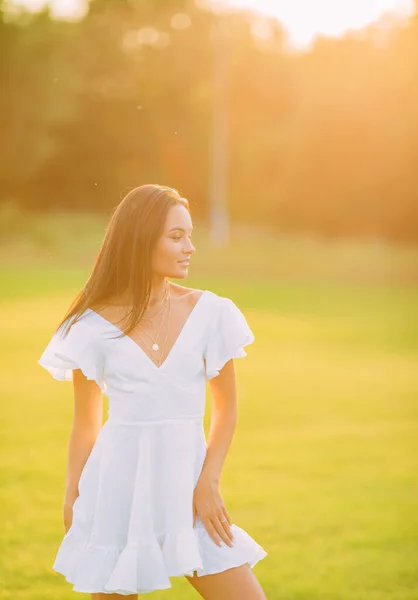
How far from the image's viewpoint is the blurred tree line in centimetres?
4025

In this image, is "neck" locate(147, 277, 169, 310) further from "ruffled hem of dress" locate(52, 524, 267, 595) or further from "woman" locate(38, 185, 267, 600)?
"ruffled hem of dress" locate(52, 524, 267, 595)

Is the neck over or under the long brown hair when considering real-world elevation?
Result: under

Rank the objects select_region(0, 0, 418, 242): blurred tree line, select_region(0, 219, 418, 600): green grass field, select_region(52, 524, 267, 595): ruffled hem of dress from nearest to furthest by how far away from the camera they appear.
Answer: select_region(52, 524, 267, 595): ruffled hem of dress → select_region(0, 219, 418, 600): green grass field → select_region(0, 0, 418, 242): blurred tree line

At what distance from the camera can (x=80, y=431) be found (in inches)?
115

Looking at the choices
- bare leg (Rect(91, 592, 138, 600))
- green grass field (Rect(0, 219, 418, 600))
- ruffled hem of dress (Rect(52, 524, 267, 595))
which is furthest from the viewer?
green grass field (Rect(0, 219, 418, 600))

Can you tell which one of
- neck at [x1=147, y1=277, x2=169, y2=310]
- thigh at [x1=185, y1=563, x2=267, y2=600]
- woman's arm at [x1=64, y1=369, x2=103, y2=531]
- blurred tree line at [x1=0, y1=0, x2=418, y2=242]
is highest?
blurred tree line at [x1=0, y1=0, x2=418, y2=242]

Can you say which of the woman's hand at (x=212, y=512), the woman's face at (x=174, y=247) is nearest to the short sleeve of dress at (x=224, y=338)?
the woman's face at (x=174, y=247)

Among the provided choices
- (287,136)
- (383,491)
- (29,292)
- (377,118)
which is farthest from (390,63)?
(383,491)

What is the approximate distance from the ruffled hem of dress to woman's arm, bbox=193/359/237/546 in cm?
5

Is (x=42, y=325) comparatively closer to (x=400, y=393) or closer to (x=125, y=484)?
(x=400, y=393)

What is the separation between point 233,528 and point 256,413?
8.21m

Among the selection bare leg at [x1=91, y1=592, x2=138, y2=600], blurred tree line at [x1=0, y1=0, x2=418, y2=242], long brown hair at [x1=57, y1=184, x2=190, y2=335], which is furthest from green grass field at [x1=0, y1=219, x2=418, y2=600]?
blurred tree line at [x1=0, y1=0, x2=418, y2=242]

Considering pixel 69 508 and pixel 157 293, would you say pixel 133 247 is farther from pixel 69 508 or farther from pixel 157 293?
Answer: pixel 69 508

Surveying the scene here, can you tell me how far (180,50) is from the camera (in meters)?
43.5
